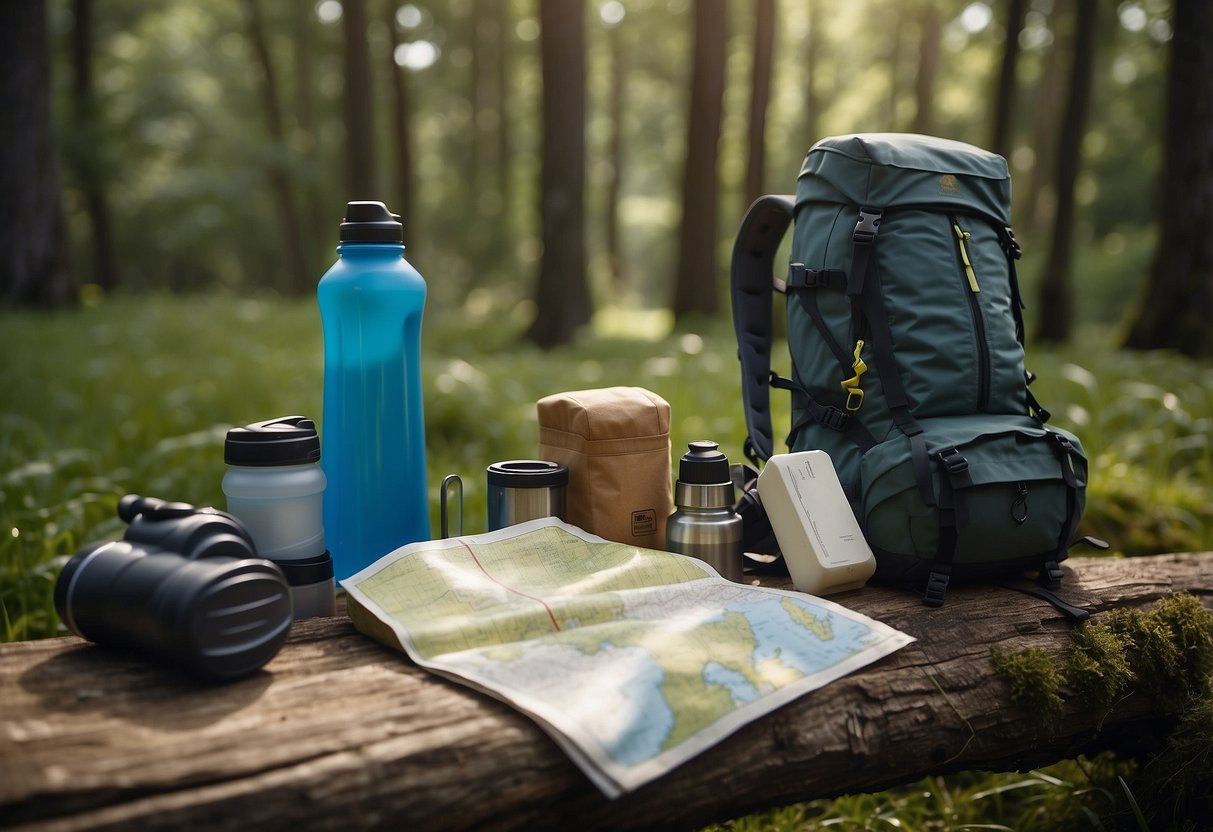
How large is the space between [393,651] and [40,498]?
8.45 feet

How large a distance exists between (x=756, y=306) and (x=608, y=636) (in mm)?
1368

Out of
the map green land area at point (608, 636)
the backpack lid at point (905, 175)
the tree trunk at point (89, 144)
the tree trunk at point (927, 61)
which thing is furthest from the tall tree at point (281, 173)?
the map green land area at point (608, 636)

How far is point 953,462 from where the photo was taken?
208 centimetres

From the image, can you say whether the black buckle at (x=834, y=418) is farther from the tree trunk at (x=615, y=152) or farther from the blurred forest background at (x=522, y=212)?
the tree trunk at (x=615, y=152)

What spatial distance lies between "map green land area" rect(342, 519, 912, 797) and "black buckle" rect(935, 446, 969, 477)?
1.30 feet

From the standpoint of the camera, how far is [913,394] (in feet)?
7.39

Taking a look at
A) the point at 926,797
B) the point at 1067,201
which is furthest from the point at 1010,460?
the point at 1067,201

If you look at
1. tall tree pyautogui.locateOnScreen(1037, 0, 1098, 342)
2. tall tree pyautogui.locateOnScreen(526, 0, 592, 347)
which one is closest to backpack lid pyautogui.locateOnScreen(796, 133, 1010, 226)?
tall tree pyautogui.locateOnScreen(526, 0, 592, 347)

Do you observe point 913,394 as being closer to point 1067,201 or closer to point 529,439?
point 529,439

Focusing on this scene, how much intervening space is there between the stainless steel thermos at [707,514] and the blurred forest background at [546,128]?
704 centimetres

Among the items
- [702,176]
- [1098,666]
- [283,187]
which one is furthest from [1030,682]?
[283,187]

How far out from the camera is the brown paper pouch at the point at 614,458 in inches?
87.2

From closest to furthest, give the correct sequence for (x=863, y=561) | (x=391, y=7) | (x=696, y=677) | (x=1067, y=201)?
(x=696, y=677), (x=863, y=561), (x=1067, y=201), (x=391, y=7)

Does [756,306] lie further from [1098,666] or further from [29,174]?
[29,174]
